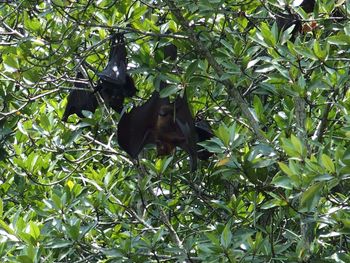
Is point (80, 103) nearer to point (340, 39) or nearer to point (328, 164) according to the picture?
point (340, 39)

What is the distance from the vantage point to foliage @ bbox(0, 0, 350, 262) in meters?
3.34

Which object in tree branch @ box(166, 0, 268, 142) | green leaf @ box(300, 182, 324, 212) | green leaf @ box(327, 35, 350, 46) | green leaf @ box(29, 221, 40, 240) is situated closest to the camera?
green leaf @ box(300, 182, 324, 212)

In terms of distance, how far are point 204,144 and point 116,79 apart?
741mm

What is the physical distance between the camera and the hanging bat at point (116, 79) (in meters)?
3.98

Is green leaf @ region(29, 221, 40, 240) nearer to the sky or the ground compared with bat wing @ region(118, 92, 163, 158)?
nearer to the ground

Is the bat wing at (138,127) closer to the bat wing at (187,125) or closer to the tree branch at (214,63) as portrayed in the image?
the bat wing at (187,125)

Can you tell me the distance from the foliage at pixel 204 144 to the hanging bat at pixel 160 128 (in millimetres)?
107

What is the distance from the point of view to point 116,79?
3.97 metres

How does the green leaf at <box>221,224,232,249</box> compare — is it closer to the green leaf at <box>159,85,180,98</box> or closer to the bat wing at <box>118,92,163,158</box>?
the green leaf at <box>159,85,180,98</box>

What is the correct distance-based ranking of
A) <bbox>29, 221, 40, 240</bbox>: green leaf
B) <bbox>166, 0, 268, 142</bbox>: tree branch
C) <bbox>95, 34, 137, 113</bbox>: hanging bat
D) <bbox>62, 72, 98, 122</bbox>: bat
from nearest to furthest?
<bbox>166, 0, 268, 142</bbox>: tree branch, <bbox>29, 221, 40, 240</bbox>: green leaf, <bbox>95, 34, 137, 113</bbox>: hanging bat, <bbox>62, 72, 98, 122</bbox>: bat

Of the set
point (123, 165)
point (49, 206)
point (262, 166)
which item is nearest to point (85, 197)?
point (49, 206)

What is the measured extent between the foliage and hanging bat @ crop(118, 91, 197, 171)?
107 millimetres

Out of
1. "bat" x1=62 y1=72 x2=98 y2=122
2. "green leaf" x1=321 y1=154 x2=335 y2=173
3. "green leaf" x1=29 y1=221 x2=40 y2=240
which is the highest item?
"green leaf" x1=321 y1=154 x2=335 y2=173

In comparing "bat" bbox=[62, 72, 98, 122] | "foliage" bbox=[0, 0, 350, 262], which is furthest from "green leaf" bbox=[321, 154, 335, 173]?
"bat" bbox=[62, 72, 98, 122]
